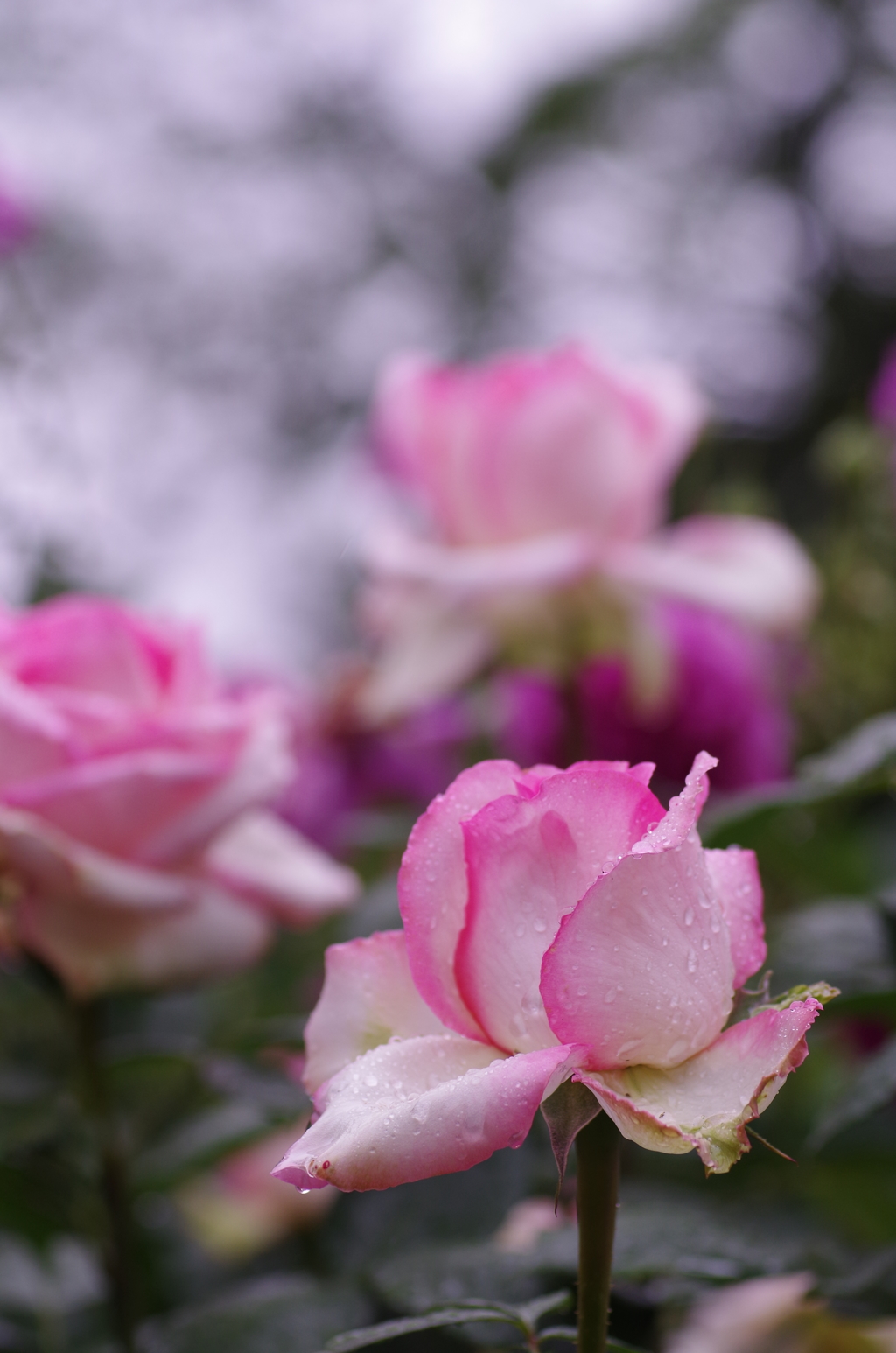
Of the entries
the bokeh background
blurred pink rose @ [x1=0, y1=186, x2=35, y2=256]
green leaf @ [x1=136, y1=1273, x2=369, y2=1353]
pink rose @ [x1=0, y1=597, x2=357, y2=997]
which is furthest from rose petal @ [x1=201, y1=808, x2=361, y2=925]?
the bokeh background

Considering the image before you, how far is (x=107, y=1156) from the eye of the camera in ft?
1.18

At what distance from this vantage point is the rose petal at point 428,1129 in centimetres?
16

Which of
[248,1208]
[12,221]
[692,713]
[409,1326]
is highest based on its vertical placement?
[12,221]

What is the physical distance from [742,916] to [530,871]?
0.04 metres

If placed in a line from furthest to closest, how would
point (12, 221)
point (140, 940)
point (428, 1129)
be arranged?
point (12, 221)
point (140, 940)
point (428, 1129)

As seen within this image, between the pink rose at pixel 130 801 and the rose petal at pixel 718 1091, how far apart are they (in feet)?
0.62

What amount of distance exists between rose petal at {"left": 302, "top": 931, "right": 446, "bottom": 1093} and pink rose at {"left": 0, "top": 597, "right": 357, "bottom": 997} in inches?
5.6

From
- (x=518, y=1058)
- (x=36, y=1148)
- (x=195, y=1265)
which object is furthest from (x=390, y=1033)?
(x=195, y=1265)

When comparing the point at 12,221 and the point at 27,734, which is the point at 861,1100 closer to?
the point at 27,734

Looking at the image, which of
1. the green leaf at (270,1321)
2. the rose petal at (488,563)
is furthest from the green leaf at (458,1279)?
the rose petal at (488,563)

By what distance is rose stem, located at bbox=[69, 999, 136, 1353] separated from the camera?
0.36m

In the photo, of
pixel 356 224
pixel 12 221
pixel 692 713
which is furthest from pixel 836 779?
pixel 356 224

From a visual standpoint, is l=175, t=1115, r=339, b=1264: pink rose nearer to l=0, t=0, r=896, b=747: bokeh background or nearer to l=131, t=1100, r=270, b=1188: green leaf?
l=131, t=1100, r=270, b=1188: green leaf

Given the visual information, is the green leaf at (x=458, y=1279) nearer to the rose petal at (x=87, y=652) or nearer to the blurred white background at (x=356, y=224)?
the rose petal at (x=87, y=652)
